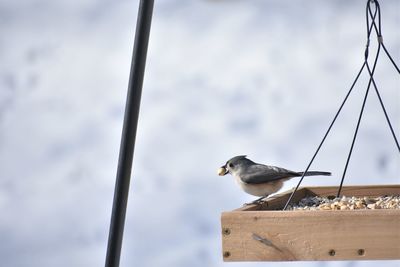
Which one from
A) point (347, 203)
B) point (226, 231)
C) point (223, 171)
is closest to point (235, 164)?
point (223, 171)

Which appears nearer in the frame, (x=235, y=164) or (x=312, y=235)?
(x=312, y=235)

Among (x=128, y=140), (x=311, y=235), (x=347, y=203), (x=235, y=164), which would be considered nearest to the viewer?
(x=311, y=235)

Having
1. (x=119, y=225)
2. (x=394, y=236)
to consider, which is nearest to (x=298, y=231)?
(x=394, y=236)

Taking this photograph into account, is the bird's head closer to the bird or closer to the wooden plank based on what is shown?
the bird

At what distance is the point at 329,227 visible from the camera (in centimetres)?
133

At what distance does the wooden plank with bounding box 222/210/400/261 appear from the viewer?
4.32 ft

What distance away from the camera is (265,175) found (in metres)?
1.66

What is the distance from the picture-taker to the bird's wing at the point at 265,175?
1.64m

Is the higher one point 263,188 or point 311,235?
point 263,188

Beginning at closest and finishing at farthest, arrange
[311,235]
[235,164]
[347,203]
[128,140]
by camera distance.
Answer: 1. [311,235]
2. [128,140]
3. [347,203]
4. [235,164]

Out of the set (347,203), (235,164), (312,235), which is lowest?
(312,235)

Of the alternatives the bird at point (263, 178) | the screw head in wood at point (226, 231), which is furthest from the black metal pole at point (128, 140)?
the bird at point (263, 178)

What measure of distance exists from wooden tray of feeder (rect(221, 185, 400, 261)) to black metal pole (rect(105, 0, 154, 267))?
206 millimetres

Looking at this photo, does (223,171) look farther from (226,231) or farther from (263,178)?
(226,231)
